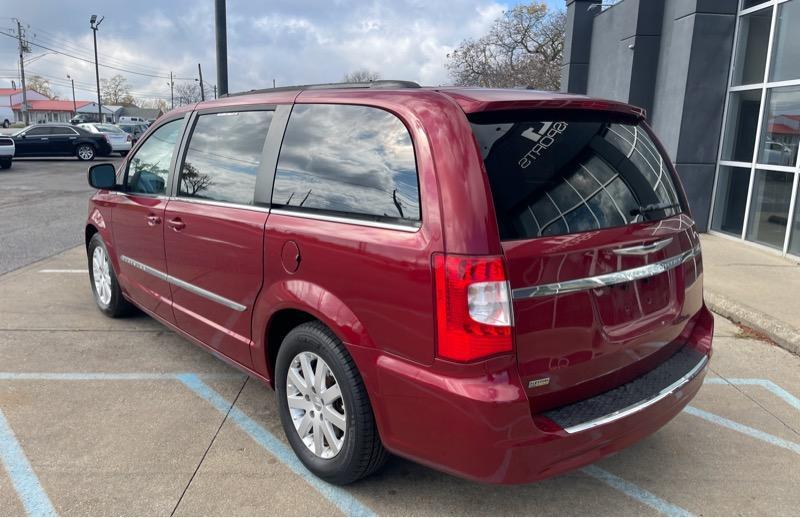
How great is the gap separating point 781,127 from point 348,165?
764cm

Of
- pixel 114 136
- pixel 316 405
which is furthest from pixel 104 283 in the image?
pixel 114 136

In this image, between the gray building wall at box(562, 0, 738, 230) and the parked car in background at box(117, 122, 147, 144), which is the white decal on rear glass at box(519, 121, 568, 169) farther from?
the parked car in background at box(117, 122, 147, 144)

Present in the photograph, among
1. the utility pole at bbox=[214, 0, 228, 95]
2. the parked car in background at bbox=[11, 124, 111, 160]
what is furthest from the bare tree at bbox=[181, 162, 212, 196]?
the parked car in background at bbox=[11, 124, 111, 160]

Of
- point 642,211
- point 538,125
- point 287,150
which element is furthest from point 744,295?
point 287,150

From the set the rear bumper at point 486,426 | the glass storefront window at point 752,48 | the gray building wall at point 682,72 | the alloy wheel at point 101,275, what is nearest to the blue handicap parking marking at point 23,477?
the rear bumper at point 486,426

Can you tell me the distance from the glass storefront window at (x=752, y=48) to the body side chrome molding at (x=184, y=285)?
8.31 metres

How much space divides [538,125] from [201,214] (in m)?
1.97

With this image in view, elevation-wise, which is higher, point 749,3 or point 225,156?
point 749,3

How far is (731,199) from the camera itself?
29.8 feet

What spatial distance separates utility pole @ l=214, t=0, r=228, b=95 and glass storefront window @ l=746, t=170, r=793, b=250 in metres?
7.69

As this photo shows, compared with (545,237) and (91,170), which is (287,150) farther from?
(91,170)

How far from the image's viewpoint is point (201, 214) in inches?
136

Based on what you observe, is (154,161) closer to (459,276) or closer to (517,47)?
(459,276)

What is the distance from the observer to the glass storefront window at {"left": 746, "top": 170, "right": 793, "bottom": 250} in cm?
785
